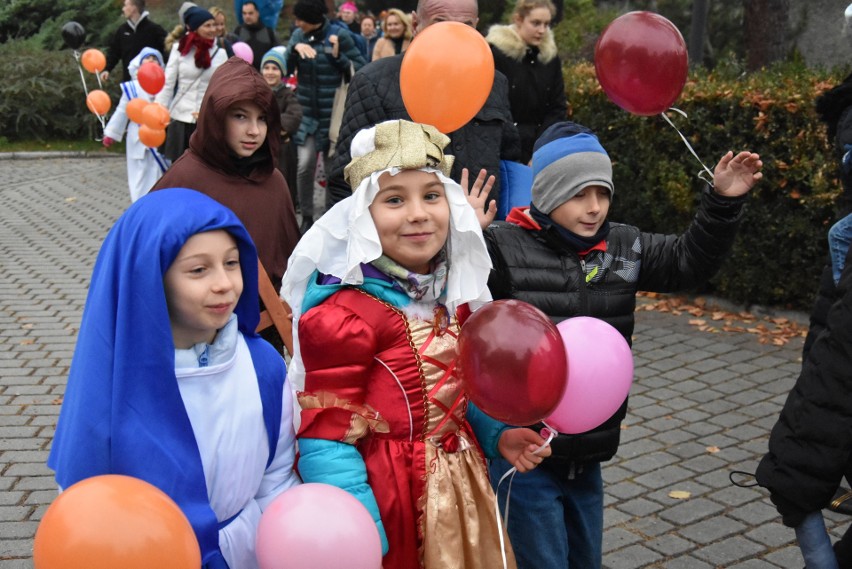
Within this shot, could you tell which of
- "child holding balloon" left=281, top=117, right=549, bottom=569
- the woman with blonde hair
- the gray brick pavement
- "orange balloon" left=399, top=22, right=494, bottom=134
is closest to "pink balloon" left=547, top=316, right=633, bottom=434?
"child holding balloon" left=281, top=117, right=549, bottom=569

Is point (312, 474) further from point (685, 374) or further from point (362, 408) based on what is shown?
point (685, 374)

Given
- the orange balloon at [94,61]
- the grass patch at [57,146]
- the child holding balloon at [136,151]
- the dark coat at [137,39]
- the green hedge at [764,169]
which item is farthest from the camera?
the grass patch at [57,146]

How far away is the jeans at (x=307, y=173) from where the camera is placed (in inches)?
396

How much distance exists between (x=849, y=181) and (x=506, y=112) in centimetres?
183

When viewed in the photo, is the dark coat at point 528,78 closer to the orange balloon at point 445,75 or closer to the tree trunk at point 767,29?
the orange balloon at point 445,75

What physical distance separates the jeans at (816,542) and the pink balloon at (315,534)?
116cm

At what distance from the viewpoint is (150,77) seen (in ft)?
29.1

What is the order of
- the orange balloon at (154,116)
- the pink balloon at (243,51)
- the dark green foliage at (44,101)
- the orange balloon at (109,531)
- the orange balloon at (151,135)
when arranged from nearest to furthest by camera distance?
1. the orange balloon at (109,531)
2. the orange balloon at (154,116)
3. the orange balloon at (151,135)
4. the pink balloon at (243,51)
5. the dark green foliage at (44,101)

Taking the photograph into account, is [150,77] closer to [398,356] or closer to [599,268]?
[599,268]

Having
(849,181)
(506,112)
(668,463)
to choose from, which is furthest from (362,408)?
(668,463)

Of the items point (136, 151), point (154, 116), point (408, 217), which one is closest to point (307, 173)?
point (136, 151)

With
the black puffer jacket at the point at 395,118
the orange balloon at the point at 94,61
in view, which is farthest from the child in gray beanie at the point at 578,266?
the orange balloon at the point at 94,61

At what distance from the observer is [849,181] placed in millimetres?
3594

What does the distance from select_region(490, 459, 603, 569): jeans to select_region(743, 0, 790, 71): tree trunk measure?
858 cm
